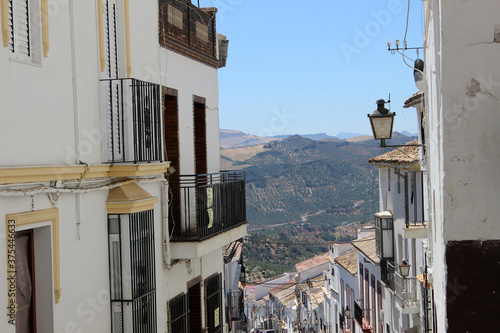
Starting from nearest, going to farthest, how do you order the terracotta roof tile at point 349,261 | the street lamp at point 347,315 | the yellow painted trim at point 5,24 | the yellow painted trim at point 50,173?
the yellow painted trim at point 50,173, the yellow painted trim at point 5,24, the terracotta roof tile at point 349,261, the street lamp at point 347,315

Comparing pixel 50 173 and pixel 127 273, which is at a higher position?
pixel 50 173

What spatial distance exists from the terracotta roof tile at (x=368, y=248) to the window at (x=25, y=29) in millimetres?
18044

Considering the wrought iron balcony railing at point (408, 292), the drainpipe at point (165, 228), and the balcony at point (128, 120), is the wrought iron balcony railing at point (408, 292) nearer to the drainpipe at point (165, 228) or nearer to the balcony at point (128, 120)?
the drainpipe at point (165, 228)

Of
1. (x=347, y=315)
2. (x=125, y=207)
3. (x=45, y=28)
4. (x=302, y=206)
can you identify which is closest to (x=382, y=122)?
(x=125, y=207)

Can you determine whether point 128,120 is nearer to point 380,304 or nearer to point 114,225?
point 114,225

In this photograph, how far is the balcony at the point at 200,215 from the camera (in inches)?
369

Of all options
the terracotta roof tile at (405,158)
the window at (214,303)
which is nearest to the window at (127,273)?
the window at (214,303)

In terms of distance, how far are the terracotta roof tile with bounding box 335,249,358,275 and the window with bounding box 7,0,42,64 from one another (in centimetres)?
2494

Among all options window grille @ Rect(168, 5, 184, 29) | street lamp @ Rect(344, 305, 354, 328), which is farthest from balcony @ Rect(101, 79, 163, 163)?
street lamp @ Rect(344, 305, 354, 328)

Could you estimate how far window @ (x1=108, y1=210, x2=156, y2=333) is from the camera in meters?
7.35

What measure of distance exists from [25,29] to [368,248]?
21.0 m

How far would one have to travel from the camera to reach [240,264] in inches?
1210

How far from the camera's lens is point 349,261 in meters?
31.9

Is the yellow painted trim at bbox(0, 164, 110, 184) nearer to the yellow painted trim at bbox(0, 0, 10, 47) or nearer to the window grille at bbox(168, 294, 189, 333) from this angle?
the yellow painted trim at bbox(0, 0, 10, 47)
